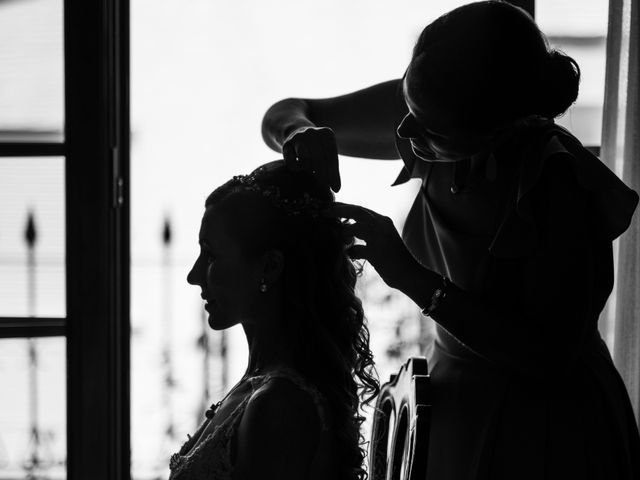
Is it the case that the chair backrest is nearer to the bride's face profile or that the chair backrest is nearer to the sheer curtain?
the bride's face profile

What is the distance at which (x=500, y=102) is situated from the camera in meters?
1.00

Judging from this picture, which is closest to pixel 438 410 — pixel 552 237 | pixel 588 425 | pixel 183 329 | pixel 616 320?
pixel 588 425

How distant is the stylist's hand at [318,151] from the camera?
1.14 meters

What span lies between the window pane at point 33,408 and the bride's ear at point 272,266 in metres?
0.99

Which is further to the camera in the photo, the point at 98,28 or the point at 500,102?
the point at 98,28

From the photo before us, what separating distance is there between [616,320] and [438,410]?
89cm

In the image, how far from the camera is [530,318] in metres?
1.05

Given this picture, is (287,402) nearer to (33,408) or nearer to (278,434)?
(278,434)

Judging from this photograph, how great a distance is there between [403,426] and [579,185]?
450 mm

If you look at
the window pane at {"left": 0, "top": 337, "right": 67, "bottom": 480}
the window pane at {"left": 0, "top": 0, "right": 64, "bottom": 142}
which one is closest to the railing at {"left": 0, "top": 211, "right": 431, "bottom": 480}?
the window pane at {"left": 0, "top": 337, "right": 67, "bottom": 480}

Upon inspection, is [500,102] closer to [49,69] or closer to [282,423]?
[282,423]

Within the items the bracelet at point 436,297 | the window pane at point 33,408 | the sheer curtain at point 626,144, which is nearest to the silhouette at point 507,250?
the bracelet at point 436,297

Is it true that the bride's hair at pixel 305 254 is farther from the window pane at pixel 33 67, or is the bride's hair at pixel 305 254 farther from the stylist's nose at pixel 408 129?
the window pane at pixel 33 67

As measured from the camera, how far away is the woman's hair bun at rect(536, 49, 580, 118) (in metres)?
1.03
